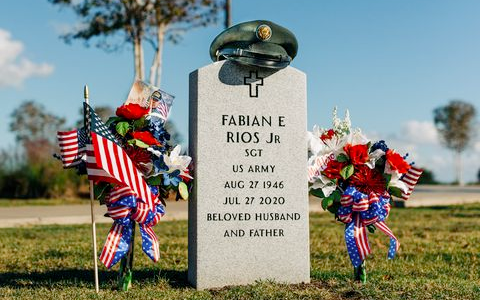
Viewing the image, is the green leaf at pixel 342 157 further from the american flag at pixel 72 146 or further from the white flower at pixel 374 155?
the american flag at pixel 72 146

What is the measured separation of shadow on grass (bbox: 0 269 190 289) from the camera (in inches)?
261

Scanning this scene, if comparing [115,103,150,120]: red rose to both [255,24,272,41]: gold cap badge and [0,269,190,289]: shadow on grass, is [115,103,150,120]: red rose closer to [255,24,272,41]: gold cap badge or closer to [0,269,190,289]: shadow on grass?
[255,24,272,41]: gold cap badge

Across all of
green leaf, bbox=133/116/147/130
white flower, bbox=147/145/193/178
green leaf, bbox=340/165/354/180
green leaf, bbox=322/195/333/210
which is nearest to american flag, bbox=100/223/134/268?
white flower, bbox=147/145/193/178

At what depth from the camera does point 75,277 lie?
7082mm

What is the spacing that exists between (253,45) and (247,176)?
4.15ft

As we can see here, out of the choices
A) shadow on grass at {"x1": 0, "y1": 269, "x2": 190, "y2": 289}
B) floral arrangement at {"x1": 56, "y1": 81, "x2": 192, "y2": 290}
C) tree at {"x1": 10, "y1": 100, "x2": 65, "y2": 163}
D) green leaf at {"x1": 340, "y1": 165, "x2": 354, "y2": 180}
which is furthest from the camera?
tree at {"x1": 10, "y1": 100, "x2": 65, "y2": 163}

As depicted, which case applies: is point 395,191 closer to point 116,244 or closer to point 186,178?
point 186,178

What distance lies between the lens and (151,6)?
24.4 meters

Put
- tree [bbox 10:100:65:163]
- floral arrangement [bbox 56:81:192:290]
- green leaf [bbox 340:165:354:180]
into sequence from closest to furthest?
floral arrangement [bbox 56:81:192:290]
green leaf [bbox 340:165:354:180]
tree [bbox 10:100:65:163]

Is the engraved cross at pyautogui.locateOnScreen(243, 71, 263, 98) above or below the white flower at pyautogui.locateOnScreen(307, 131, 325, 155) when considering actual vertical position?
above

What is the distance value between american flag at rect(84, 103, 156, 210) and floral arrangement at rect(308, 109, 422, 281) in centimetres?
172

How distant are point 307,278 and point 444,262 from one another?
2703 millimetres

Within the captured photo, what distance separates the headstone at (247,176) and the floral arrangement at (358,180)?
0.23 m

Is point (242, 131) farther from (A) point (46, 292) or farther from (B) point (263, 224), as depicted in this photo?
(A) point (46, 292)
